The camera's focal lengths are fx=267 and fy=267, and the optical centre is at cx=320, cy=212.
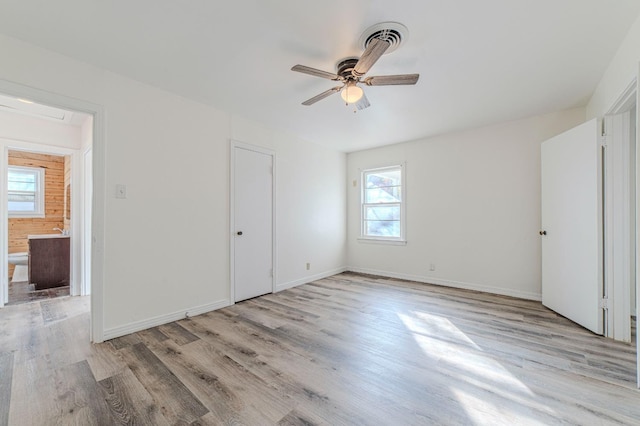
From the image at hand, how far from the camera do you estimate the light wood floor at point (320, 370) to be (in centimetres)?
156

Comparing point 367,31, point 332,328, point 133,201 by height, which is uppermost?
point 367,31

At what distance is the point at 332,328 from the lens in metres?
2.74

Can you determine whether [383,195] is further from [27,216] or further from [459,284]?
[27,216]

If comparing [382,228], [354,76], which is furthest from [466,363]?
[382,228]

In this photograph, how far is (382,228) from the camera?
517 cm

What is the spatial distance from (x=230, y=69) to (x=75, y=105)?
1382 mm

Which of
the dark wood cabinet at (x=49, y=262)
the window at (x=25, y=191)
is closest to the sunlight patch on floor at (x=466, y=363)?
the dark wood cabinet at (x=49, y=262)

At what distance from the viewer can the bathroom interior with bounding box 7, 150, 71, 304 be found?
411cm

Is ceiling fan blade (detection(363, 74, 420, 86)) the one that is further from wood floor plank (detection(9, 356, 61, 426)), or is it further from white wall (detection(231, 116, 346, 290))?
wood floor plank (detection(9, 356, 61, 426))

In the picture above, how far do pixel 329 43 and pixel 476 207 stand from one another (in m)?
3.34

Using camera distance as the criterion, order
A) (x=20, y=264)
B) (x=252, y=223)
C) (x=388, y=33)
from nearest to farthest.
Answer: (x=388, y=33)
(x=252, y=223)
(x=20, y=264)

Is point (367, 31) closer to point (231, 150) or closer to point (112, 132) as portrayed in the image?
point (231, 150)

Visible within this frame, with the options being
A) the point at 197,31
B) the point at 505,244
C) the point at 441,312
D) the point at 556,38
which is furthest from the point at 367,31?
the point at 505,244

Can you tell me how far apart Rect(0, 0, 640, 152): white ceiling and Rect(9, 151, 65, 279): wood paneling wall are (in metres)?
4.47
